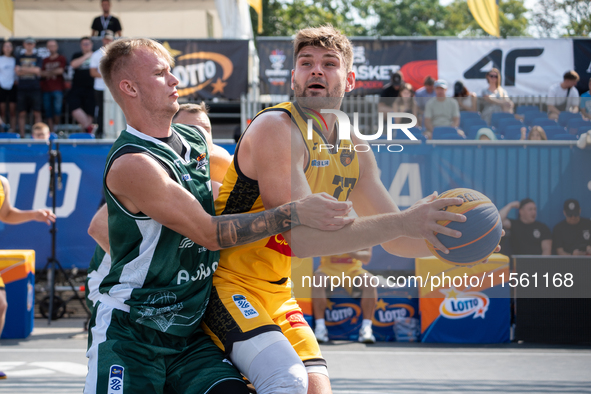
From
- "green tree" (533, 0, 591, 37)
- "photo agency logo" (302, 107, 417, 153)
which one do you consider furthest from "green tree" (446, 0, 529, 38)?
"photo agency logo" (302, 107, 417, 153)

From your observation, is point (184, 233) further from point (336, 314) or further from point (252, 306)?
point (336, 314)

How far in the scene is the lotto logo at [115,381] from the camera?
2428mm

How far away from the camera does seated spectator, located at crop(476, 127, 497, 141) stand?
5398 millimetres

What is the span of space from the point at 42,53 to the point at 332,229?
30.6 feet

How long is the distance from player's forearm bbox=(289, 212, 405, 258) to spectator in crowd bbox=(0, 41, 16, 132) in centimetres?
936

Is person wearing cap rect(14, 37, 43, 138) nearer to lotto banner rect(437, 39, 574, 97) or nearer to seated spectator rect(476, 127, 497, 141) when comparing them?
lotto banner rect(437, 39, 574, 97)

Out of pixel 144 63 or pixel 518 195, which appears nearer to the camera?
pixel 144 63

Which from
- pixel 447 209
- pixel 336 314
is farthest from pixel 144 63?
pixel 336 314

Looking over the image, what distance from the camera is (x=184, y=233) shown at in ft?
8.21

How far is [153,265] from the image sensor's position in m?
2.57

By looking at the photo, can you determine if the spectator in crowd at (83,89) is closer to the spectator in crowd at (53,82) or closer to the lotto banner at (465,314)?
the spectator in crowd at (53,82)

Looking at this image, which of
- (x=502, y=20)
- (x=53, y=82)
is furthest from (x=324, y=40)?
(x=502, y=20)

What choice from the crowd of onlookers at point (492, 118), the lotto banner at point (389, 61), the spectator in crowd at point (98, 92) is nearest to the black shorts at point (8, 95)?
the spectator in crowd at point (98, 92)

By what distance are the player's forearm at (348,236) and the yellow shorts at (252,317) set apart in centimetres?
33
